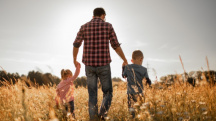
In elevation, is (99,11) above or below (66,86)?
above

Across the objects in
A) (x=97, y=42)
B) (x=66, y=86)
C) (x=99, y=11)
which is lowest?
(x=66, y=86)

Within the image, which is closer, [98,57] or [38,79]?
[98,57]

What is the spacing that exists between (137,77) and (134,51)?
60 centimetres

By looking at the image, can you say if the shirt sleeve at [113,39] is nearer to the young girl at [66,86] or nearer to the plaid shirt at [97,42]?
the plaid shirt at [97,42]

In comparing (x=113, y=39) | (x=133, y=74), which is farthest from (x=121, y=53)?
(x=133, y=74)

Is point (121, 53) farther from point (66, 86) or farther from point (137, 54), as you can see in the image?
point (66, 86)

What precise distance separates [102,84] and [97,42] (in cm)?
88

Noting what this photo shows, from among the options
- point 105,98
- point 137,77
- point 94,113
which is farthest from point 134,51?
point 94,113

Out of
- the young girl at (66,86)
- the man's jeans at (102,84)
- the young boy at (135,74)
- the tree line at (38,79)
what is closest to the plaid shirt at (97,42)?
the man's jeans at (102,84)

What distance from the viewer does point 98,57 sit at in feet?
11.7

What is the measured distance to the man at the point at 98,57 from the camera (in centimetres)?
357

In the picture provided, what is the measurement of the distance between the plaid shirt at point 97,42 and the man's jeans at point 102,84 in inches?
4.8

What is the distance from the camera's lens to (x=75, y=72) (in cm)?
385

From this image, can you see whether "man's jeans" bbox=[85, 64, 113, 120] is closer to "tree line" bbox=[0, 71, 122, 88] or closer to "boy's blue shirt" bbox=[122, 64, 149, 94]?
"boy's blue shirt" bbox=[122, 64, 149, 94]
